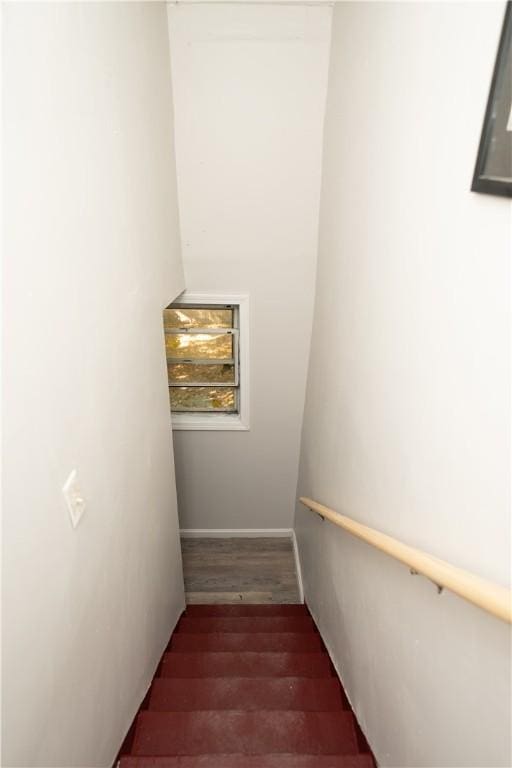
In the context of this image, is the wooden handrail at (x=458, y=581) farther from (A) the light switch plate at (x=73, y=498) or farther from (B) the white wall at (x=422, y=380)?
(A) the light switch plate at (x=73, y=498)

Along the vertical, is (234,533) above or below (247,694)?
below

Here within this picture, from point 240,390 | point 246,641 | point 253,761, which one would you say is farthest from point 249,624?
point 240,390

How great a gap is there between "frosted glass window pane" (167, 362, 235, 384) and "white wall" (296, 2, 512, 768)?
1.46 meters

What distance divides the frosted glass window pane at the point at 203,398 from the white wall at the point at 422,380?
5.12 ft

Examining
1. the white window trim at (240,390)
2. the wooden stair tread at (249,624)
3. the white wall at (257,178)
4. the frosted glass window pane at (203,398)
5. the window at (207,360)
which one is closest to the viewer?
the white wall at (257,178)

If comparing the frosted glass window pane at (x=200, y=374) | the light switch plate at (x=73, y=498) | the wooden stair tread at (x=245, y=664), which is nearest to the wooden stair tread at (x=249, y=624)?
the wooden stair tread at (x=245, y=664)

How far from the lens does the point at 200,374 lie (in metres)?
3.34

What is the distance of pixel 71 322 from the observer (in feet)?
3.45

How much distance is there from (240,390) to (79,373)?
2.13m

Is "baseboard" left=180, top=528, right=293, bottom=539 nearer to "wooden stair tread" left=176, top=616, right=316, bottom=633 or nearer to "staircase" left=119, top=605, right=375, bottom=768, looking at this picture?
"wooden stair tread" left=176, top=616, right=316, bottom=633

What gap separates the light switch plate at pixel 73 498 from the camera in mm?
1037

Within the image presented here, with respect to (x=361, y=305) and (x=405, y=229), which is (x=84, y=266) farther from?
(x=361, y=305)

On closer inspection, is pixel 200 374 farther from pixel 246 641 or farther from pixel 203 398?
pixel 246 641

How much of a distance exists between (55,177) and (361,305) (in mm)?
1122
